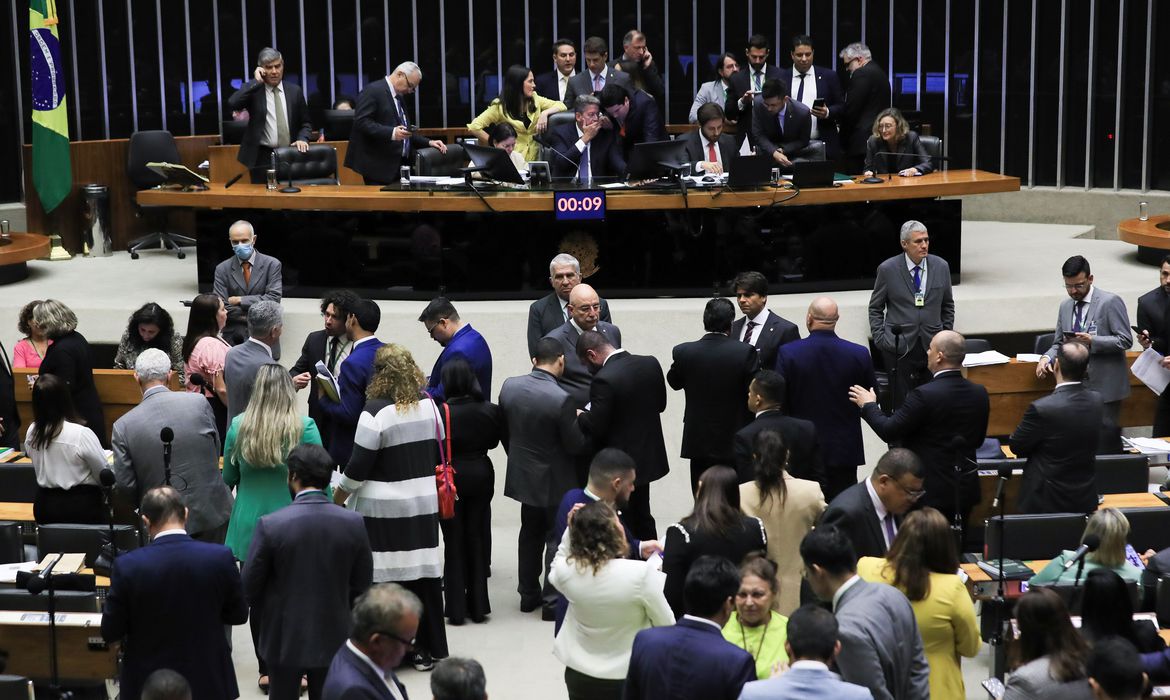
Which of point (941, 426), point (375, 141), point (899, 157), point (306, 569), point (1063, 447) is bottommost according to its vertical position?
point (306, 569)

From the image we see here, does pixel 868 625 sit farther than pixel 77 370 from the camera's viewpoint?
No

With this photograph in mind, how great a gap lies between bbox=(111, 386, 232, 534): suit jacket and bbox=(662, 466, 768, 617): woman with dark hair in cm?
244

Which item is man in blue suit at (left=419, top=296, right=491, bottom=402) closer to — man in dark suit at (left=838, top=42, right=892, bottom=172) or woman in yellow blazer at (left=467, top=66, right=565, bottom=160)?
woman in yellow blazer at (left=467, top=66, right=565, bottom=160)

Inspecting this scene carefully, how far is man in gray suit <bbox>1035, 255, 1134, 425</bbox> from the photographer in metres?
8.55

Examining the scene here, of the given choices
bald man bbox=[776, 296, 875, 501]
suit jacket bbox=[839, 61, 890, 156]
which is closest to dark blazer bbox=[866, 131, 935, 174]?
suit jacket bbox=[839, 61, 890, 156]

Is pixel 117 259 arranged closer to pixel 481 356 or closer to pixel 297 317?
pixel 297 317

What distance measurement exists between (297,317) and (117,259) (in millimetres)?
3848

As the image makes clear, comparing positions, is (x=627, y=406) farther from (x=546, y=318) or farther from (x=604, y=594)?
(x=604, y=594)

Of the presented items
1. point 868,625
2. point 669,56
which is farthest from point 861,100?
point 868,625

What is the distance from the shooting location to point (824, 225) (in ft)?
34.0

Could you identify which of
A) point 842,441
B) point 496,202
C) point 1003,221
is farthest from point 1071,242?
point 842,441

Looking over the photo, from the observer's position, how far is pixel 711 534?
5258mm

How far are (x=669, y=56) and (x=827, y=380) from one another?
8.60 m

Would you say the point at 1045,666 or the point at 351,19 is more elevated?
the point at 351,19
